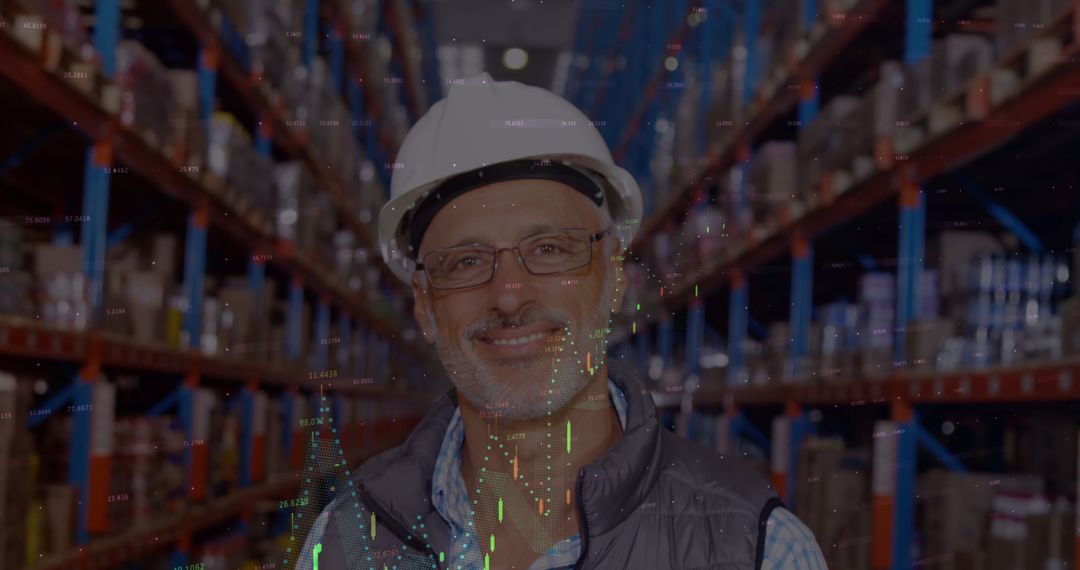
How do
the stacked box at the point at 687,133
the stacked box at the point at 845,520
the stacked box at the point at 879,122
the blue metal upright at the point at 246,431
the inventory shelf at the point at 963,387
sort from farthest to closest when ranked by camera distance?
the stacked box at the point at 687,133 < the blue metal upright at the point at 246,431 < the stacked box at the point at 845,520 < the stacked box at the point at 879,122 < the inventory shelf at the point at 963,387

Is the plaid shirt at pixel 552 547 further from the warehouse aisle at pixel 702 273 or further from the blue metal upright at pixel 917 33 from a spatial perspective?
the blue metal upright at pixel 917 33

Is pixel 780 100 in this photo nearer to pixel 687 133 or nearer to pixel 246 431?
pixel 687 133

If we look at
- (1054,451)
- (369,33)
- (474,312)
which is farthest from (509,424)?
(369,33)

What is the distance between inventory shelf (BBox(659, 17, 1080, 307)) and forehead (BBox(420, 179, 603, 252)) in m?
1.16

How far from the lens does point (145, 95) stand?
2.97m

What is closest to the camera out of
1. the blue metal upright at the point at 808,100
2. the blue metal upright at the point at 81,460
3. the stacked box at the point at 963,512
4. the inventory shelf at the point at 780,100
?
the stacked box at the point at 963,512

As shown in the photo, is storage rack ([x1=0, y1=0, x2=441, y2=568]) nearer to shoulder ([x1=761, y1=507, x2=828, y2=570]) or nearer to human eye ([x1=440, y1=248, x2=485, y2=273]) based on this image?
human eye ([x1=440, y1=248, x2=485, y2=273])

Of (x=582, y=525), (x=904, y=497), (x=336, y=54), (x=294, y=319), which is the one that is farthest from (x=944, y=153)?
(x=336, y=54)

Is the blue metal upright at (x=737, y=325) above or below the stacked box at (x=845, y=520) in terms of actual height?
above

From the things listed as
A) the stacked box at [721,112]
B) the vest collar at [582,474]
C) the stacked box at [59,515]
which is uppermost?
the stacked box at [721,112]

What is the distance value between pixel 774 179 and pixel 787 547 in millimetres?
3319

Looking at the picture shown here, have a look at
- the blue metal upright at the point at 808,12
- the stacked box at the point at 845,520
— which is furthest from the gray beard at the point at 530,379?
the blue metal upright at the point at 808,12

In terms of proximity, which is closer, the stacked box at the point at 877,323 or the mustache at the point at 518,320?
the mustache at the point at 518,320

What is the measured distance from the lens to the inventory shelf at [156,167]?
2.21 m
